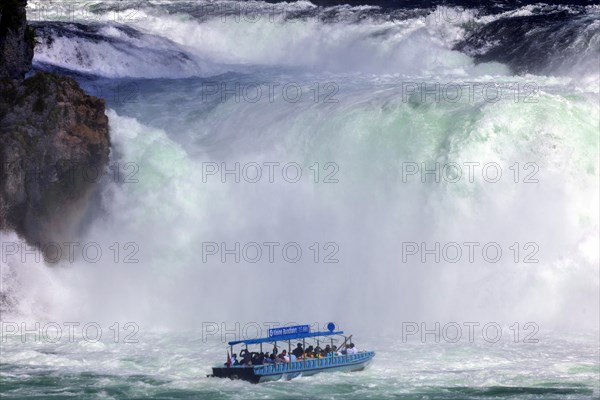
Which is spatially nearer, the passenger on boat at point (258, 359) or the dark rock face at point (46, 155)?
the passenger on boat at point (258, 359)

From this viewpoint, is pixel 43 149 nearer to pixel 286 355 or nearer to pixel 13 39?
pixel 13 39

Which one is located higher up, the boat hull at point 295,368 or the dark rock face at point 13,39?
the dark rock face at point 13,39

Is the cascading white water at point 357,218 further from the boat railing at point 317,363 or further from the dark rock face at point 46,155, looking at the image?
the boat railing at point 317,363

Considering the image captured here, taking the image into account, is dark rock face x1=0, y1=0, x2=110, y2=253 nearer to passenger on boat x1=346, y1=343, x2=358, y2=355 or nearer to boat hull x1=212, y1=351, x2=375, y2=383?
boat hull x1=212, y1=351, x2=375, y2=383

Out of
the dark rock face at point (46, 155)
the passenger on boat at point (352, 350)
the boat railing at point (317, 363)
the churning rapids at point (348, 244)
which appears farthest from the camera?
the dark rock face at point (46, 155)

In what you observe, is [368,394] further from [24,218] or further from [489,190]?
[24,218]

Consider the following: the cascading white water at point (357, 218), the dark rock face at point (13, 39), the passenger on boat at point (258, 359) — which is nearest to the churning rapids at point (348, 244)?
the cascading white water at point (357, 218)

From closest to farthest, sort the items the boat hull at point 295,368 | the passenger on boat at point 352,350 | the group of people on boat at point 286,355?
the boat hull at point 295,368 < the group of people on boat at point 286,355 < the passenger on boat at point 352,350
